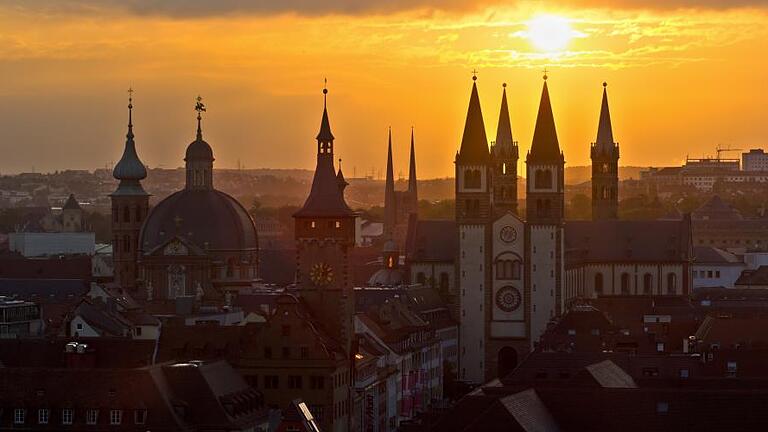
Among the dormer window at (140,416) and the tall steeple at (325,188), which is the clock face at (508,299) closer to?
the tall steeple at (325,188)

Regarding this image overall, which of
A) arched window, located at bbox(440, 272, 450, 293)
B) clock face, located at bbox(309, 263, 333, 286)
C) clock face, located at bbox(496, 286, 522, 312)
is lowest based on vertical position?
clock face, located at bbox(496, 286, 522, 312)

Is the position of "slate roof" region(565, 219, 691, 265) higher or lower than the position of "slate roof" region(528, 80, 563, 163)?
lower

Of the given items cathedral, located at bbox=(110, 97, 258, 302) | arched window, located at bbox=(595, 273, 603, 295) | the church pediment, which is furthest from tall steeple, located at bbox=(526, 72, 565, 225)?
the church pediment

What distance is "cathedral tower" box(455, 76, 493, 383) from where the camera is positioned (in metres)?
181

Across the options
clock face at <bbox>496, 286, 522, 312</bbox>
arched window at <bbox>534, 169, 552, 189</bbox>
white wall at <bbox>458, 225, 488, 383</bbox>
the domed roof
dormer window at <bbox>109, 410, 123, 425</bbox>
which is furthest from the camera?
arched window at <bbox>534, 169, 552, 189</bbox>

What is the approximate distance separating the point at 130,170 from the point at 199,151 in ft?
36.2

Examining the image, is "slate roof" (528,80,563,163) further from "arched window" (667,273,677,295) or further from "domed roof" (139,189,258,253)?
"domed roof" (139,189,258,253)

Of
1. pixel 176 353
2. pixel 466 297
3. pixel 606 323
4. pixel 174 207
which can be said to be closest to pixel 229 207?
pixel 174 207

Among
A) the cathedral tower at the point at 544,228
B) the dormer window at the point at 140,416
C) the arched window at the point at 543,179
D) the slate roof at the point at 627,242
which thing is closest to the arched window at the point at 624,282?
the slate roof at the point at 627,242

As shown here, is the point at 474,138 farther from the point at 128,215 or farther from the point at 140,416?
the point at 140,416

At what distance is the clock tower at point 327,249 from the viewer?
124188 mm

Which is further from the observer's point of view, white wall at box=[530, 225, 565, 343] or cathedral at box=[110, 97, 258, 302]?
white wall at box=[530, 225, 565, 343]

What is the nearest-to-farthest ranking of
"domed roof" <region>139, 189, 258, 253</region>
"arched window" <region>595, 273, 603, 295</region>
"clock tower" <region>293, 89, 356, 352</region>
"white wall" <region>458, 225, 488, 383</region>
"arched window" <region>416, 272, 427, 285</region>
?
"clock tower" <region>293, 89, 356, 352</region> → "domed roof" <region>139, 189, 258, 253</region> → "white wall" <region>458, 225, 488, 383</region> → "arched window" <region>416, 272, 427, 285</region> → "arched window" <region>595, 273, 603, 295</region>

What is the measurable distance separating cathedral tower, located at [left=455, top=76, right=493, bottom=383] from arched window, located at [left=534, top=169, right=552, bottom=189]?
3581 mm
